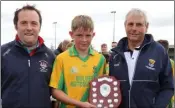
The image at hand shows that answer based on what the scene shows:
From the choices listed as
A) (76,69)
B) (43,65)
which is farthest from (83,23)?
(43,65)

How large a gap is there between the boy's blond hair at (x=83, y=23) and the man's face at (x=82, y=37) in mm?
30

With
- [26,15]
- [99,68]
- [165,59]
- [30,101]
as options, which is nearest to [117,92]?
[99,68]

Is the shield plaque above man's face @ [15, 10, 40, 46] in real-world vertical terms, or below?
below

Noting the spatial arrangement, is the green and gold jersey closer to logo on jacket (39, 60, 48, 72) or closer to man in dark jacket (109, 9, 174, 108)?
logo on jacket (39, 60, 48, 72)

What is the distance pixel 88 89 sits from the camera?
3.19m

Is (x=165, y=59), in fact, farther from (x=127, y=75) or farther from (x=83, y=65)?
(x=83, y=65)

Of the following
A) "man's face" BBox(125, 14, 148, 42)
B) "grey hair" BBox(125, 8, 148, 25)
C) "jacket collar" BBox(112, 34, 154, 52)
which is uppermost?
"grey hair" BBox(125, 8, 148, 25)

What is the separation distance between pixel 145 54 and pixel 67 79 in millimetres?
816

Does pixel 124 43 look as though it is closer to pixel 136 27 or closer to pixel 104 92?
pixel 136 27

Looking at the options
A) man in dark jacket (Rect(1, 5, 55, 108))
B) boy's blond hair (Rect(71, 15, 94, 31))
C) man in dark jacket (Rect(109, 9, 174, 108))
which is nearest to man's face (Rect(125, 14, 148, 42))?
man in dark jacket (Rect(109, 9, 174, 108))

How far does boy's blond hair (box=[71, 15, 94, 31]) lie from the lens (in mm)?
3162

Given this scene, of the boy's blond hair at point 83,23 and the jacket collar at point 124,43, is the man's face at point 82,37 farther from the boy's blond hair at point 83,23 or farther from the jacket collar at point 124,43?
the jacket collar at point 124,43

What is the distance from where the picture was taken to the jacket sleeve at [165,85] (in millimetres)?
3029

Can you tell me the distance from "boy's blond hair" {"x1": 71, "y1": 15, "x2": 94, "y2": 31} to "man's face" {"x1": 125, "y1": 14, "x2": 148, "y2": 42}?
1.24 ft
